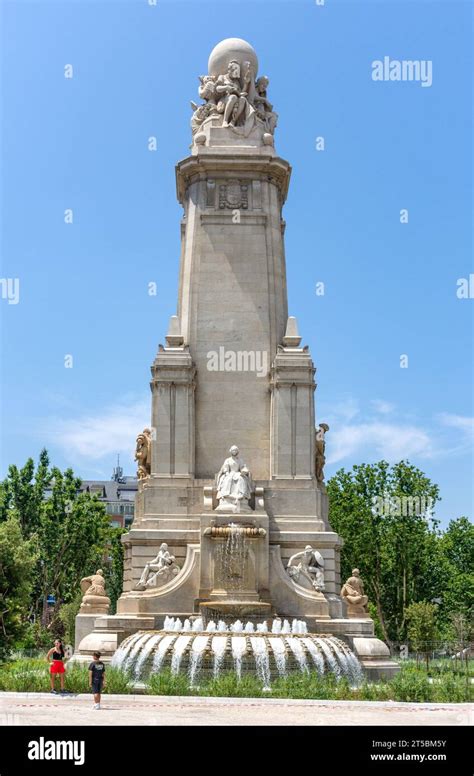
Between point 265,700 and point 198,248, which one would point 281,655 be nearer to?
point 265,700

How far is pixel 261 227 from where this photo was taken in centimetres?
3847

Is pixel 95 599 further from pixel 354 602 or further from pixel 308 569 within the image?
pixel 354 602

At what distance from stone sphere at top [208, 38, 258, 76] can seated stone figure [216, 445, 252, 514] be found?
54.8 ft

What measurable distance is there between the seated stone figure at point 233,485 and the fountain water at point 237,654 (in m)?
5.59

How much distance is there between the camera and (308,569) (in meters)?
33.5

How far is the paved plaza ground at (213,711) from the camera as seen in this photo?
58.2ft

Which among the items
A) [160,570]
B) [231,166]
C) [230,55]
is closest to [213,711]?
[160,570]

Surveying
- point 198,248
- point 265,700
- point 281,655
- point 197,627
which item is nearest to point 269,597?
point 197,627

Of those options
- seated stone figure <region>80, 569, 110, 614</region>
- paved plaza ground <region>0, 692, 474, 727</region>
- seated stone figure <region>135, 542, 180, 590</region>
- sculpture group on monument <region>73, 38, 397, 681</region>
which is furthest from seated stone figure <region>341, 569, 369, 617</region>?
paved plaza ground <region>0, 692, 474, 727</region>

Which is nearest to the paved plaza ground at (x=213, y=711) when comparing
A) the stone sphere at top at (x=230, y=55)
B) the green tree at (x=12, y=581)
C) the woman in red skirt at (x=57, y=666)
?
the woman in red skirt at (x=57, y=666)

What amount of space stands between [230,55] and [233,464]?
1767 cm

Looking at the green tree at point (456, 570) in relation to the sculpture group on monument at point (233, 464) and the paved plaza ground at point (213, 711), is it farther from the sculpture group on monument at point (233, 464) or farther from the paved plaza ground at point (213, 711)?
the paved plaza ground at point (213, 711)
